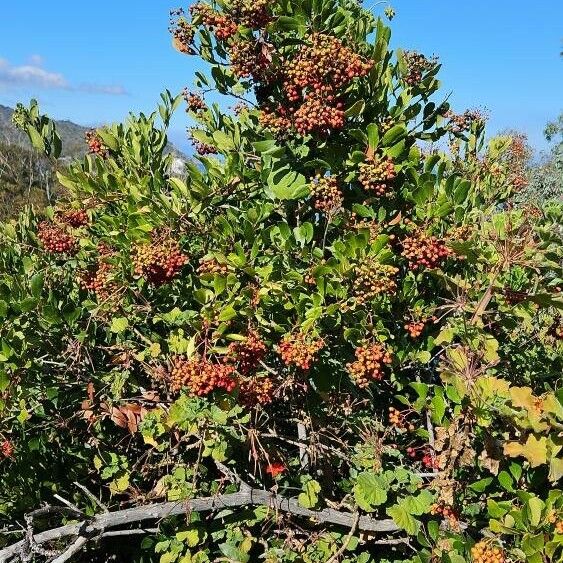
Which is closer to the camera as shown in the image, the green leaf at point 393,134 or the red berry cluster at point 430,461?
the green leaf at point 393,134

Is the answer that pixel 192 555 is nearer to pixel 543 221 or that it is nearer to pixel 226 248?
pixel 226 248

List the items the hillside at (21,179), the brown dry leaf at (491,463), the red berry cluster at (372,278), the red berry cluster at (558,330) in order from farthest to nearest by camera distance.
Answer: the hillside at (21,179) → the red berry cluster at (558,330) → the brown dry leaf at (491,463) → the red berry cluster at (372,278)

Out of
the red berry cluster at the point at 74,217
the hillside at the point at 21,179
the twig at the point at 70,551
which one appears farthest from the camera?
the hillside at the point at 21,179

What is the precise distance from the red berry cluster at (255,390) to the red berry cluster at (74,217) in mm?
1252

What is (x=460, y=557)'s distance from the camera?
227cm

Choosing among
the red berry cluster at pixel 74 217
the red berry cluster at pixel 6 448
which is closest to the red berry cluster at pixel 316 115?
the red berry cluster at pixel 74 217

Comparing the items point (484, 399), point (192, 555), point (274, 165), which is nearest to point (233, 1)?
point (274, 165)

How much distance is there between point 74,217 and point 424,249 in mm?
1730

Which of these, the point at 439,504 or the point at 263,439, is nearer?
the point at 439,504

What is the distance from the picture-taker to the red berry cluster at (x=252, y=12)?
7.73 feet

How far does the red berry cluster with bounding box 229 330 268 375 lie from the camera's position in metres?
2.41

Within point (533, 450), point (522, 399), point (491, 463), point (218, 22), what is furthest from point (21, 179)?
point (533, 450)

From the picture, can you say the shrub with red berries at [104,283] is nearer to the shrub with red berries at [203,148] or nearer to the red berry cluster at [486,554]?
the shrub with red berries at [203,148]

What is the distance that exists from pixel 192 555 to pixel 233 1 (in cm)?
254
